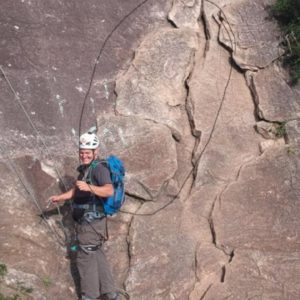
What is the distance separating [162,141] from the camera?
1043 cm

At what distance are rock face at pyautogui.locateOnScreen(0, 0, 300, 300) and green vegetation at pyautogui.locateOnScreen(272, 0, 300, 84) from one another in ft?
0.71

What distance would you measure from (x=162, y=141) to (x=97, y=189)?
8.03ft

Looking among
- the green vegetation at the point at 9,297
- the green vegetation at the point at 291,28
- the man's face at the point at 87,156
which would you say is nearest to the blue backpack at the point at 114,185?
the man's face at the point at 87,156

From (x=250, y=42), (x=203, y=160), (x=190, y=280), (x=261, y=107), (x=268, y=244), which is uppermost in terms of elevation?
(x=250, y=42)

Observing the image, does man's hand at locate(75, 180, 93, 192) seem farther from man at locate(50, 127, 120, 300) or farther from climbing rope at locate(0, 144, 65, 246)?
climbing rope at locate(0, 144, 65, 246)

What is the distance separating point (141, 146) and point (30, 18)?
10.3 feet

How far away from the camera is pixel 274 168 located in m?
10.3

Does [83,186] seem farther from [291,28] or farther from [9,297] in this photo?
[291,28]

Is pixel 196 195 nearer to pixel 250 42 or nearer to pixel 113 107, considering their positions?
pixel 113 107

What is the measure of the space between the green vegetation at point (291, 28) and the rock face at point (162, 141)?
0.22 meters

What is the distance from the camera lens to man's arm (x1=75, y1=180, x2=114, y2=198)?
823 centimetres

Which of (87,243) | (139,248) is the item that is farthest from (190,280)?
(87,243)

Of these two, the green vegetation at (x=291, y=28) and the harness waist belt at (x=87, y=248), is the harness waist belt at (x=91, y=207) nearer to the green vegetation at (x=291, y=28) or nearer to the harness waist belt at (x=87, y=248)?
the harness waist belt at (x=87, y=248)

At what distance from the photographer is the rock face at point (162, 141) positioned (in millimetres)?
9570
